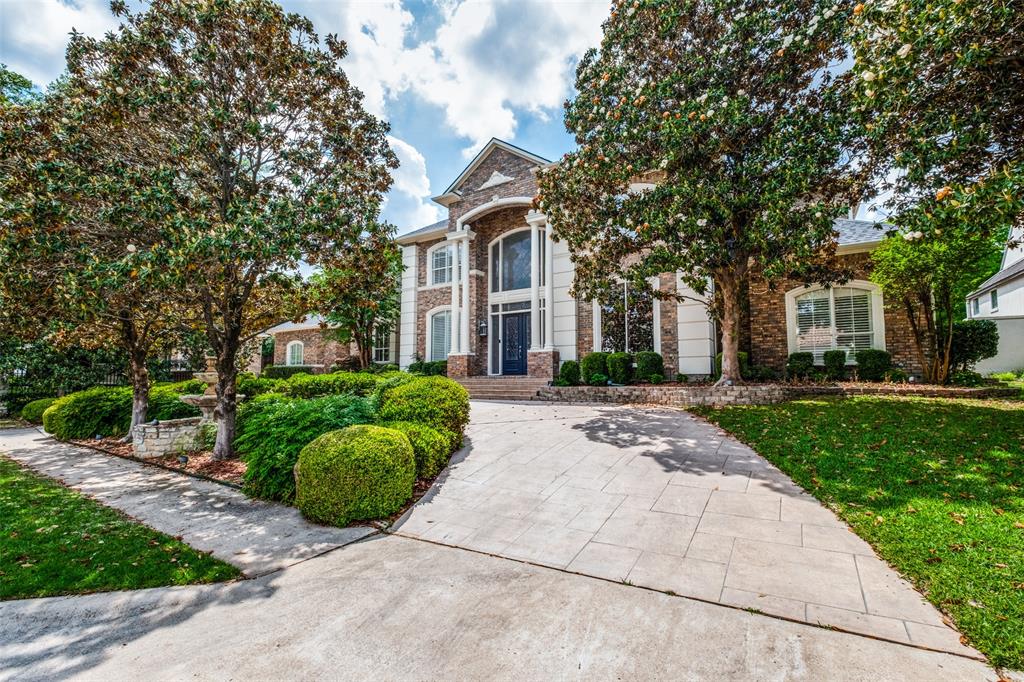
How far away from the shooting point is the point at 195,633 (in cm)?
245

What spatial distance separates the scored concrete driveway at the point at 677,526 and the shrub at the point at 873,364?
24.6 feet

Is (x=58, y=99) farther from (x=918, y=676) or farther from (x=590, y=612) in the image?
(x=918, y=676)

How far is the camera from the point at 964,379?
1028 centimetres

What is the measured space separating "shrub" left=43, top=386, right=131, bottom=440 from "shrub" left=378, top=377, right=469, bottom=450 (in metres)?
7.12

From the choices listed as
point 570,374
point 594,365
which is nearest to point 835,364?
point 594,365

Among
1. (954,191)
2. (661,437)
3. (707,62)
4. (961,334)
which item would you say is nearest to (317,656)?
(661,437)

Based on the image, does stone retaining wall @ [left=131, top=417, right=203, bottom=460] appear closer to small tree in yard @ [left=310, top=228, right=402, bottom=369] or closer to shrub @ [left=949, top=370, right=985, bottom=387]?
small tree in yard @ [left=310, top=228, right=402, bottom=369]

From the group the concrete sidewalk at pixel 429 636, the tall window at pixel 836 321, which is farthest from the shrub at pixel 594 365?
the concrete sidewalk at pixel 429 636

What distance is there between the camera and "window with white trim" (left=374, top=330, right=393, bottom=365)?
1891cm

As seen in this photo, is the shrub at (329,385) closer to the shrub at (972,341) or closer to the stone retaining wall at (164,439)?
the stone retaining wall at (164,439)

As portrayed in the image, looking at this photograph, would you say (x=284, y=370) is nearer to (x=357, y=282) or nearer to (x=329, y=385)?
(x=329, y=385)

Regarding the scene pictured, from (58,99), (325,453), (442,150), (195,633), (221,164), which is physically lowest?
(195,633)

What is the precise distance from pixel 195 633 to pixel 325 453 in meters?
1.85

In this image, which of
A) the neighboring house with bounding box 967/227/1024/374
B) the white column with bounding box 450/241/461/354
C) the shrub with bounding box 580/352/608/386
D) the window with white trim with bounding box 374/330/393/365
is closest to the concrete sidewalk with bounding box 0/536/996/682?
the shrub with bounding box 580/352/608/386
